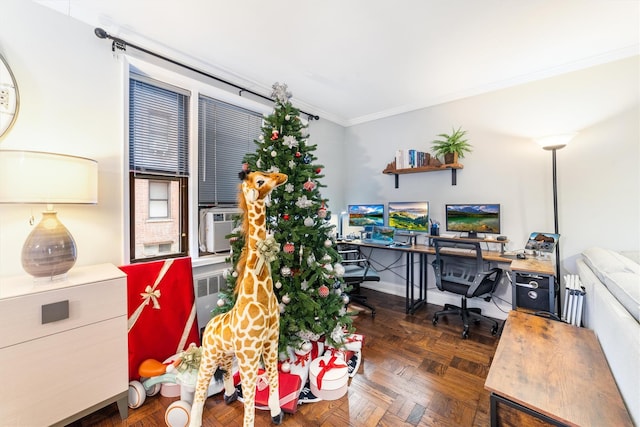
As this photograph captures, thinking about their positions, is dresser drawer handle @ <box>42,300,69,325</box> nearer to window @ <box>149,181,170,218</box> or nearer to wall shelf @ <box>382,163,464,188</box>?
window @ <box>149,181,170,218</box>

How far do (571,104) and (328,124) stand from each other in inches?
104

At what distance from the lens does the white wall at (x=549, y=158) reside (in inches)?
86.8

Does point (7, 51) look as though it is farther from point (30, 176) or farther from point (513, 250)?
point (513, 250)

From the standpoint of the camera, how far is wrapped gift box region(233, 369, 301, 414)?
1.50m

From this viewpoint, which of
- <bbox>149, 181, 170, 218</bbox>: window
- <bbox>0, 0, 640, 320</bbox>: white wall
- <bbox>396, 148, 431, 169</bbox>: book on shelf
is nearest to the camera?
<bbox>0, 0, 640, 320</bbox>: white wall

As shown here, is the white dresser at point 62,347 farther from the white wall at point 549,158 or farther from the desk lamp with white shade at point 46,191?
the white wall at point 549,158

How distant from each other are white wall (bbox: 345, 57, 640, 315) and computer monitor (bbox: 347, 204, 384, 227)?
49 cm

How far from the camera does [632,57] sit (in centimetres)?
215

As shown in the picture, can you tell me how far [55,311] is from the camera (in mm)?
1260

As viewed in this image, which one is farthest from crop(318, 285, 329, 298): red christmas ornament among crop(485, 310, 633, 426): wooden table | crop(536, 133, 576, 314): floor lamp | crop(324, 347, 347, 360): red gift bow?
crop(536, 133, 576, 314): floor lamp

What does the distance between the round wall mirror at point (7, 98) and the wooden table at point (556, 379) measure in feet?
9.24

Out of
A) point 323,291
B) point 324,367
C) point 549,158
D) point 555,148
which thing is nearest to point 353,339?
point 324,367

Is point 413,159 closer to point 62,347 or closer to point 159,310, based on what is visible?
point 159,310

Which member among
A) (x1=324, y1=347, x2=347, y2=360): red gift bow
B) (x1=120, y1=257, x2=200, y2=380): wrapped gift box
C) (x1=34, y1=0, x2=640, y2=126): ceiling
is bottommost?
(x1=324, y1=347, x2=347, y2=360): red gift bow
